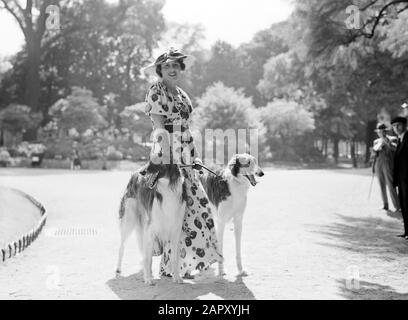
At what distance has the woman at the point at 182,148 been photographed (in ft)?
19.1

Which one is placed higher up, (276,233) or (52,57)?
(52,57)

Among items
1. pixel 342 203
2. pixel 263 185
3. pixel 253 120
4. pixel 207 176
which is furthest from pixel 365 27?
pixel 253 120

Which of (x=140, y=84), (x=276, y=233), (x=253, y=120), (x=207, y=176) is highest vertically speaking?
(x=140, y=84)

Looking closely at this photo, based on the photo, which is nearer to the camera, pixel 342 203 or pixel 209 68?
pixel 342 203

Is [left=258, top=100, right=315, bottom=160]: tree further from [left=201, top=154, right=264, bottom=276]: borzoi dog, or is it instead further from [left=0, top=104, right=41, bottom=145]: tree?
[left=201, top=154, right=264, bottom=276]: borzoi dog

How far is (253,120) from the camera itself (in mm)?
39062

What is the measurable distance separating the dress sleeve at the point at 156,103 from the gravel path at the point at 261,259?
2.09 meters

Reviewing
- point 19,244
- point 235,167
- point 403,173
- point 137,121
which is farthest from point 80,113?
point 235,167

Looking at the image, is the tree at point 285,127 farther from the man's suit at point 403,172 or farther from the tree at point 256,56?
the man's suit at point 403,172

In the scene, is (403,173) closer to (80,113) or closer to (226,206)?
(226,206)

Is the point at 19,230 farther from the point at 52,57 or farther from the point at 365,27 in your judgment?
the point at 52,57

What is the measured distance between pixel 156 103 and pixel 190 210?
137 cm

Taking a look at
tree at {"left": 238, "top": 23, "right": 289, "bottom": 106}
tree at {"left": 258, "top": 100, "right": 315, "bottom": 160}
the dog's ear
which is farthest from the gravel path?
tree at {"left": 238, "top": 23, "right": 289, "bottom": 106}
